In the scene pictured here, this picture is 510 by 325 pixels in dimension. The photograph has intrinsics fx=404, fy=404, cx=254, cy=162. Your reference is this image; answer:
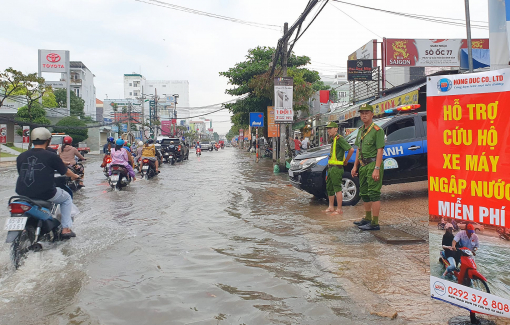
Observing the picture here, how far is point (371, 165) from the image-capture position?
5762mm

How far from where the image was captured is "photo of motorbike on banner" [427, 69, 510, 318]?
2471 mm

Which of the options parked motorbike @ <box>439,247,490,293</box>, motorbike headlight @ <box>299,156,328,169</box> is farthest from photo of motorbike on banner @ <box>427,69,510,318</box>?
motorbike headlight @ <box>299,156,328,169</box>

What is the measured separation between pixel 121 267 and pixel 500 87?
389 cm

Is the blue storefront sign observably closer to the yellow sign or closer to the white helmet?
the yellow sign

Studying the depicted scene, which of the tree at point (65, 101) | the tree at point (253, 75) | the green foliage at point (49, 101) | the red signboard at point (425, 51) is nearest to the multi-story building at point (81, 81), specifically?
the tree at point (65, 101)

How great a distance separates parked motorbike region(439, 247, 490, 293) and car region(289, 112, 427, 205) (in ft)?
17.6

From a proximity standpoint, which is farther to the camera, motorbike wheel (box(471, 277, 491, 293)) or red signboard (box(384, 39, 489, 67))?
red signboard (box(384, 39, 489, 67))

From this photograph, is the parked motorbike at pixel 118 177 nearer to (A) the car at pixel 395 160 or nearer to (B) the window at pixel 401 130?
(A) the car at pixel 395 160

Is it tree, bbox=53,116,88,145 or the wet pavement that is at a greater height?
tree, bbox=53,116,88,145

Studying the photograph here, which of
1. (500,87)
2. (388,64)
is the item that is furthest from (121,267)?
(388,64)

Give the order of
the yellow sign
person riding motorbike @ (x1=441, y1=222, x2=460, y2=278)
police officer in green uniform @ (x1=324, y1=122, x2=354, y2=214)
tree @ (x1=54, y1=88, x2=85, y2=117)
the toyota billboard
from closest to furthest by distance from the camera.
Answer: person riding motorbike @ (x1=441, y1=222, x2=460, y2=278) < police officer in green uniform @ (x1=324, y1=122, x2=354, y2=214) < the yellow sign < the toyota billboard < tree @ (x1=54, y1=88, x2=85, y2=117)

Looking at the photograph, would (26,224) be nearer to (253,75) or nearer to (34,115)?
(253,75)

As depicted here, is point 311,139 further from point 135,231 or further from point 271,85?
point 135,231

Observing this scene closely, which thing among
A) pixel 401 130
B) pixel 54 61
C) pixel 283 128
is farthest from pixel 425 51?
pixel 54 61
